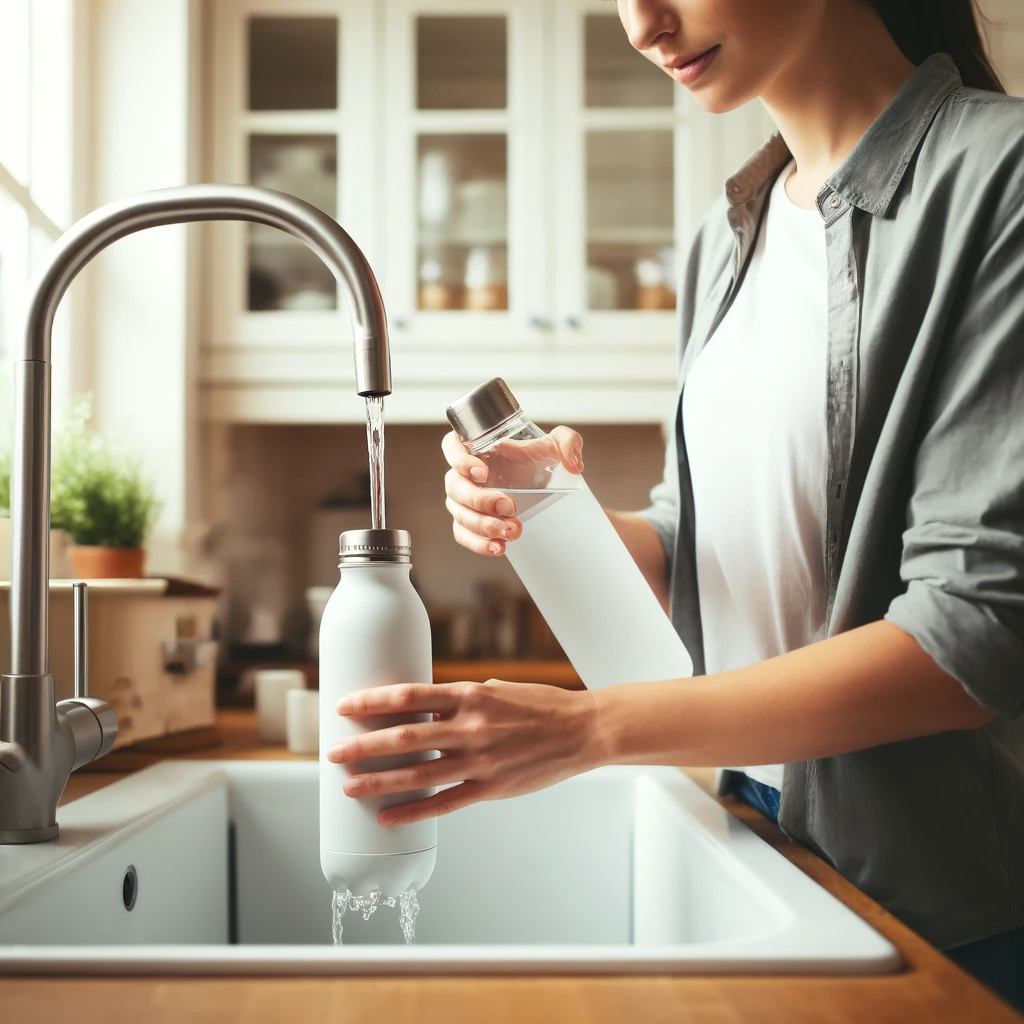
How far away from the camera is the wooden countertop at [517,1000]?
1.31ft

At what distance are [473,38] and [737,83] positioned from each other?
1528 millimetres

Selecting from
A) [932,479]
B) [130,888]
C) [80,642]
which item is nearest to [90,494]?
[80,642]

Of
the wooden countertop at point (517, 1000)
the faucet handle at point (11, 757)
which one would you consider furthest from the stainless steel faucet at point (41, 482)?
the wooden countertop at point (517, 1000)

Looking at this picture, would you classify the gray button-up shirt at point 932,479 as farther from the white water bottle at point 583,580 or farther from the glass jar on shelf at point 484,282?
the glass jar on shelf at point 484,282

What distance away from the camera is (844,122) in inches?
29.7

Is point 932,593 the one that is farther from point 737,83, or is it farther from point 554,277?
point 554,277

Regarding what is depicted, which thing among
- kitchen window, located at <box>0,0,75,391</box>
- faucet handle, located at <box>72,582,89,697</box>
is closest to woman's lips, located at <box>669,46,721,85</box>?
faucet handle, located at <box>72,582,89,697</box>

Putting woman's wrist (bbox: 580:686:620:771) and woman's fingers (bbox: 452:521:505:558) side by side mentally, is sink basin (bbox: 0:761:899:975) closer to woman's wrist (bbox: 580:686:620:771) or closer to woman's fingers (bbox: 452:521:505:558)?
woman's wrist (bbox: 580:686:620:771)

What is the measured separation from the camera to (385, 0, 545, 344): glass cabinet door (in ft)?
6.57

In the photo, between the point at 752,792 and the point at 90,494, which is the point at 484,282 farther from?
the point at 752,792

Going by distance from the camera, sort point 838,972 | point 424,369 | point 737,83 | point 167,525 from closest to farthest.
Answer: point 838,972 → point 737,83 → point 167,525 → point 424,369

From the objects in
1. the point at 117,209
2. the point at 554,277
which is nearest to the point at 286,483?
the point at 554,277

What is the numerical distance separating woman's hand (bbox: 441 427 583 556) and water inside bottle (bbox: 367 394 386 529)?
88 millimetres

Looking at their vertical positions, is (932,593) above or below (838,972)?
above
